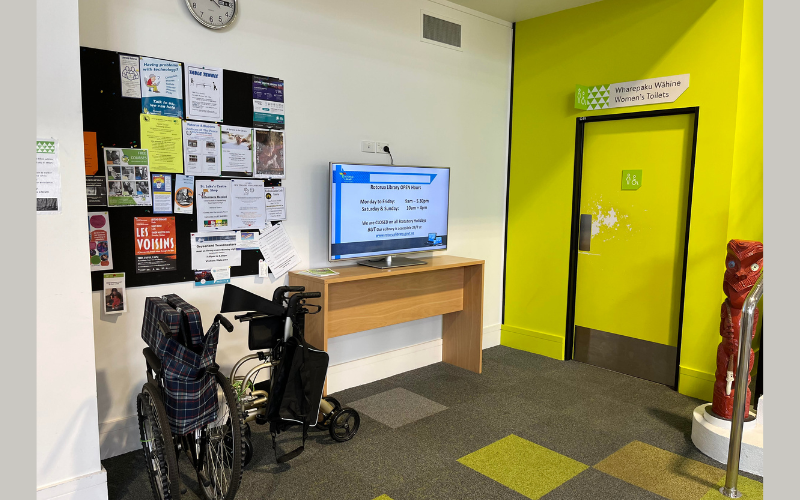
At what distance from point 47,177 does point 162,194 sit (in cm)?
80

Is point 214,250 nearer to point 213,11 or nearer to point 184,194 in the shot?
point 184,194

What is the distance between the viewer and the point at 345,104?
3.65 metres

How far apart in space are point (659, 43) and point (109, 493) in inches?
169

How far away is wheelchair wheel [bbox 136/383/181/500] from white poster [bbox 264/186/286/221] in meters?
1.34

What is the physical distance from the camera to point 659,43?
3.85 meters

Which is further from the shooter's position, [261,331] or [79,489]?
[261,331]

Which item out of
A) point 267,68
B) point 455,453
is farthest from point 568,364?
point 267,68

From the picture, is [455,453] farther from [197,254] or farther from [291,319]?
[197,254]

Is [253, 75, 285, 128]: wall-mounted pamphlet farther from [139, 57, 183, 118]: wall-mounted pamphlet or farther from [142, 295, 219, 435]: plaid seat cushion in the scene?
[142, 295, 219, 435]: plaid seat cushion

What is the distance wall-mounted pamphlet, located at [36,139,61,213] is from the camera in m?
2.09

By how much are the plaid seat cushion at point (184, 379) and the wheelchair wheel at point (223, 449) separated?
7cm

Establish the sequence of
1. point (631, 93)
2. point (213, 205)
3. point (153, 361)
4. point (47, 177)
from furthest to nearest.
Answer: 1. point (631, 93)
2. point (213, 205)
3. point (153, 361)
4. point (47, 177)

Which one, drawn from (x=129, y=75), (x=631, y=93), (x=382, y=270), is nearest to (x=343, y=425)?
(x=382, y=270)

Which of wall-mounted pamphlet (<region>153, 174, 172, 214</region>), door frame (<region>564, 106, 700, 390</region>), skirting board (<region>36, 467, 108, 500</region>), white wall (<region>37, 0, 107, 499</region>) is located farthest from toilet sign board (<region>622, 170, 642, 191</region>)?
skirting board (<region>36, 467, 108, 500</region>)
